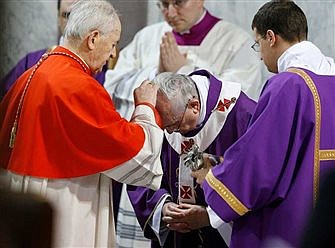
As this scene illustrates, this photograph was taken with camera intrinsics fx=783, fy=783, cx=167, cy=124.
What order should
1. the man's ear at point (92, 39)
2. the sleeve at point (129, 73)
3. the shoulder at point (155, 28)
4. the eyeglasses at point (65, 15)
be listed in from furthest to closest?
the shoulder at point (155, 28)
the sleeve at point (129, 73)
the eyeglasses at point (65, 15)
the man's ear at point (92, 39)

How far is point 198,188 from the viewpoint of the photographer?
3127mm

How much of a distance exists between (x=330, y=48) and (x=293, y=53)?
138 cm

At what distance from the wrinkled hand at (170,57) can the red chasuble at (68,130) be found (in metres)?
1.58

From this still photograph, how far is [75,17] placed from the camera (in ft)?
9.13

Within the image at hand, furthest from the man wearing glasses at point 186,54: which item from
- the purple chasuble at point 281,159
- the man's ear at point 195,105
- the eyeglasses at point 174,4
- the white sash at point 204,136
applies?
the purple chasuble at point 281,159

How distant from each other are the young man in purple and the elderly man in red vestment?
275mm

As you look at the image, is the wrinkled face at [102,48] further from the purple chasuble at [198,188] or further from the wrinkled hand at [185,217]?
the wrinkled hand at [185,217]

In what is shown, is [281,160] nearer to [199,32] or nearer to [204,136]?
[204,136]

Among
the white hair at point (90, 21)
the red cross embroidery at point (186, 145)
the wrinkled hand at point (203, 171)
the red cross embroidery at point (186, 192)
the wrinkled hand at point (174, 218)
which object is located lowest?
the wrinkled hand at point (174, 218)

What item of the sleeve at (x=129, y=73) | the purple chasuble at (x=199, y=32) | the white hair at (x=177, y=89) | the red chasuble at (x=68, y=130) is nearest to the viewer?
the red chasuble at (x=68, y=130)

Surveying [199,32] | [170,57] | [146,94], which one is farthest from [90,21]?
[199,32]

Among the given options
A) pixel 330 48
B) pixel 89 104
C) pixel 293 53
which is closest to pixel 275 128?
pixel 293 53

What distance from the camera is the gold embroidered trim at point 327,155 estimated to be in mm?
2752

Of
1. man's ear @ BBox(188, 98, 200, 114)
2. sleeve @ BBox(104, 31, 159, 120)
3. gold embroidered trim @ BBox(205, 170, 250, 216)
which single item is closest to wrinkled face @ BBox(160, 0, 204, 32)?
sleeve @ BBox(104, 31, 159, 120)
